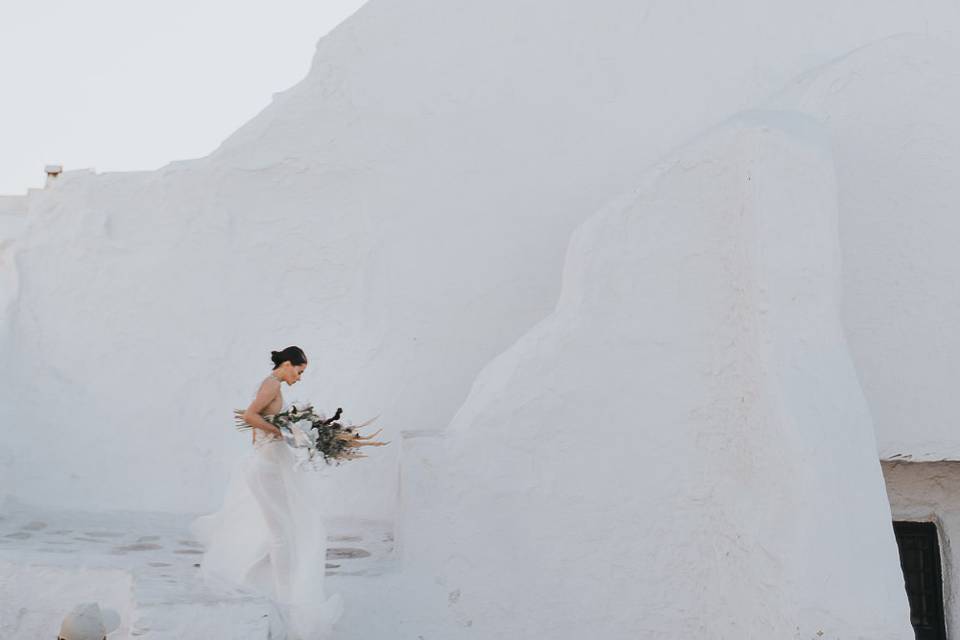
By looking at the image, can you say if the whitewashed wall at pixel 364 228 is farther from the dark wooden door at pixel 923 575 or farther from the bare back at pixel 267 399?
the dark wooden door at pixel 923 575

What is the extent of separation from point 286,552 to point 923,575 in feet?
15.7

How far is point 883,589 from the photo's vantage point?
484 cm

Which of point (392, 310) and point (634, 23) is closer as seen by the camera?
point (392, 310)

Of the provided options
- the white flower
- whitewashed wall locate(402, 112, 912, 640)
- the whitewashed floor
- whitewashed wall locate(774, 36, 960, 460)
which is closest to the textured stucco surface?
whitewashed wall locate(774, 36, 960, 460)

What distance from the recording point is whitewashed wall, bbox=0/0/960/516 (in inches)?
284

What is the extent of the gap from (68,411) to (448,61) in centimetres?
384

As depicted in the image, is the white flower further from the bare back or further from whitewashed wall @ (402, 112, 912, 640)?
whitewashed wall @ (402, 112, 912, 640)

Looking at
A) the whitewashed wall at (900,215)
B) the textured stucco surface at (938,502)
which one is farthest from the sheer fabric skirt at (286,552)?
the textured stucco surface at (938,502)

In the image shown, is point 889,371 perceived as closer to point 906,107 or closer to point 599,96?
point 906,107

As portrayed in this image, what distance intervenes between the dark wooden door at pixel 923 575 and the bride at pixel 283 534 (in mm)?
4417

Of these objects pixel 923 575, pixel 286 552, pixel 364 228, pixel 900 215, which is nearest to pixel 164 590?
pixel 286 552

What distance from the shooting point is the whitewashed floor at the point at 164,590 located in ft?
14.3

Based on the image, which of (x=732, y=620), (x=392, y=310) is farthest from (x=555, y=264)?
(x=732, y=620)

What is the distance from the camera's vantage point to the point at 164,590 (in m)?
4.66
